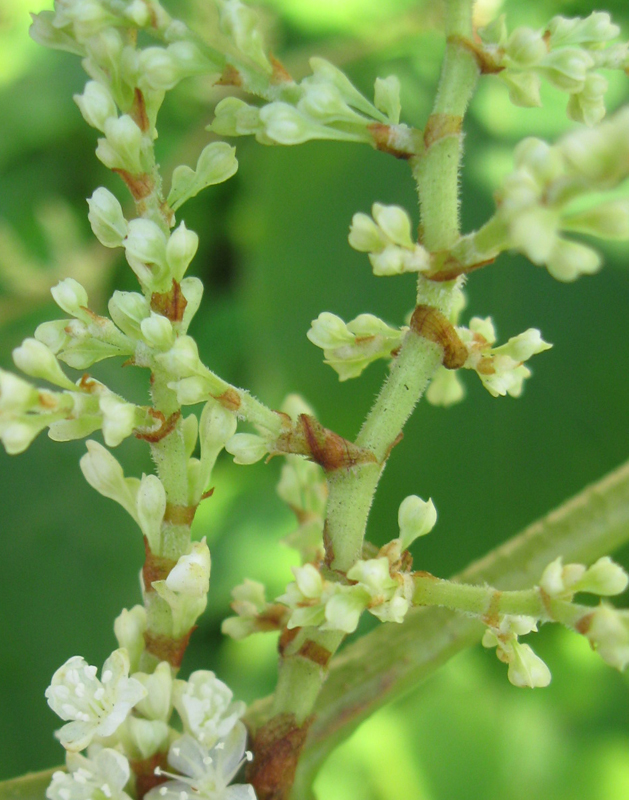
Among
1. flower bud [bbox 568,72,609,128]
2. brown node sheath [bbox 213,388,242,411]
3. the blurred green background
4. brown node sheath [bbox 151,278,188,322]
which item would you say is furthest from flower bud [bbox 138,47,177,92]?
the blurred green background

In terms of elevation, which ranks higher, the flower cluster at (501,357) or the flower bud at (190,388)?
the flower bud at (190,388)

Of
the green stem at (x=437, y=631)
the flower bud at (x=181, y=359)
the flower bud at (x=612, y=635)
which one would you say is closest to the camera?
the flower bud at (x=612, y=635)

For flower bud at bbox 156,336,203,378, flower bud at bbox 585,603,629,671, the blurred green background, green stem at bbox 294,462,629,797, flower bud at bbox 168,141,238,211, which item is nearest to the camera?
flower bud at bbox 585,603,629,671

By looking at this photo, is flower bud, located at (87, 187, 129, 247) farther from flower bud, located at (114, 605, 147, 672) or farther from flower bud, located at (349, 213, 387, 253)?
flower bud, located at (114, 605, 147, 672)

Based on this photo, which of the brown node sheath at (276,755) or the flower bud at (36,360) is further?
the brown node sheath at (276,755)

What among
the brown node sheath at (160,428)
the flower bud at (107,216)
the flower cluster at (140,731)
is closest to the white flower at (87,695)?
the flower cluster at (140,731)

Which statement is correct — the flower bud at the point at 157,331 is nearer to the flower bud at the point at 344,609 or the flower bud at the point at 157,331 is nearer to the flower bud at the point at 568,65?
the flower bud at the point at 344,609

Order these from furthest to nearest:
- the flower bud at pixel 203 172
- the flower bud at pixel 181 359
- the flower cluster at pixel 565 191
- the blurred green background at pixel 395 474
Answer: the blurred green background at pixel 395 474, the flower bud at pixel 203 172, the flower bud at pixel 181 359, the flower cluster at pixel 565 191
